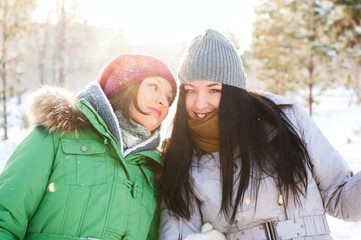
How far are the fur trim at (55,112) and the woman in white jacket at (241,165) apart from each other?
816 mm

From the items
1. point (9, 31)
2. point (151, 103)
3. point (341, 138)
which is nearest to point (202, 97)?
point (151, 103)

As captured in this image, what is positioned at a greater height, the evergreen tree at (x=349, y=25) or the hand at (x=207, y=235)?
the evergreen tree at (x=349, y=25)

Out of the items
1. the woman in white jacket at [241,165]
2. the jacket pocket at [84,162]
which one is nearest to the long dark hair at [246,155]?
the woman in white jacket at [241,165]

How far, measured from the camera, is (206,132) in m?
2.45

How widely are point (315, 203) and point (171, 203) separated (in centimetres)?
103

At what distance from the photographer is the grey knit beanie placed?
2422 millimetres

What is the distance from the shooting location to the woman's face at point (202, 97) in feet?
7.78

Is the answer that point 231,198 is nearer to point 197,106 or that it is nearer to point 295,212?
point 295,212

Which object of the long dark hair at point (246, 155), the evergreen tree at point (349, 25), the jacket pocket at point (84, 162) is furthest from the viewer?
the evergreen tree at point (349, 25)

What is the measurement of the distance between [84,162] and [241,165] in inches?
44.6

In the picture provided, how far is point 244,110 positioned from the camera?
241cm

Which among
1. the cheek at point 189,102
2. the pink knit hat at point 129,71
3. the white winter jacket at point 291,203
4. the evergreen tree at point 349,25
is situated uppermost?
the evergreen tree at point 349,25

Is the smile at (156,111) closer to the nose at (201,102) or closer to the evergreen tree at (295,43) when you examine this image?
the nose at (201,102)

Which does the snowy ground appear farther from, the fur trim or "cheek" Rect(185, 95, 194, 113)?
the fur trim
